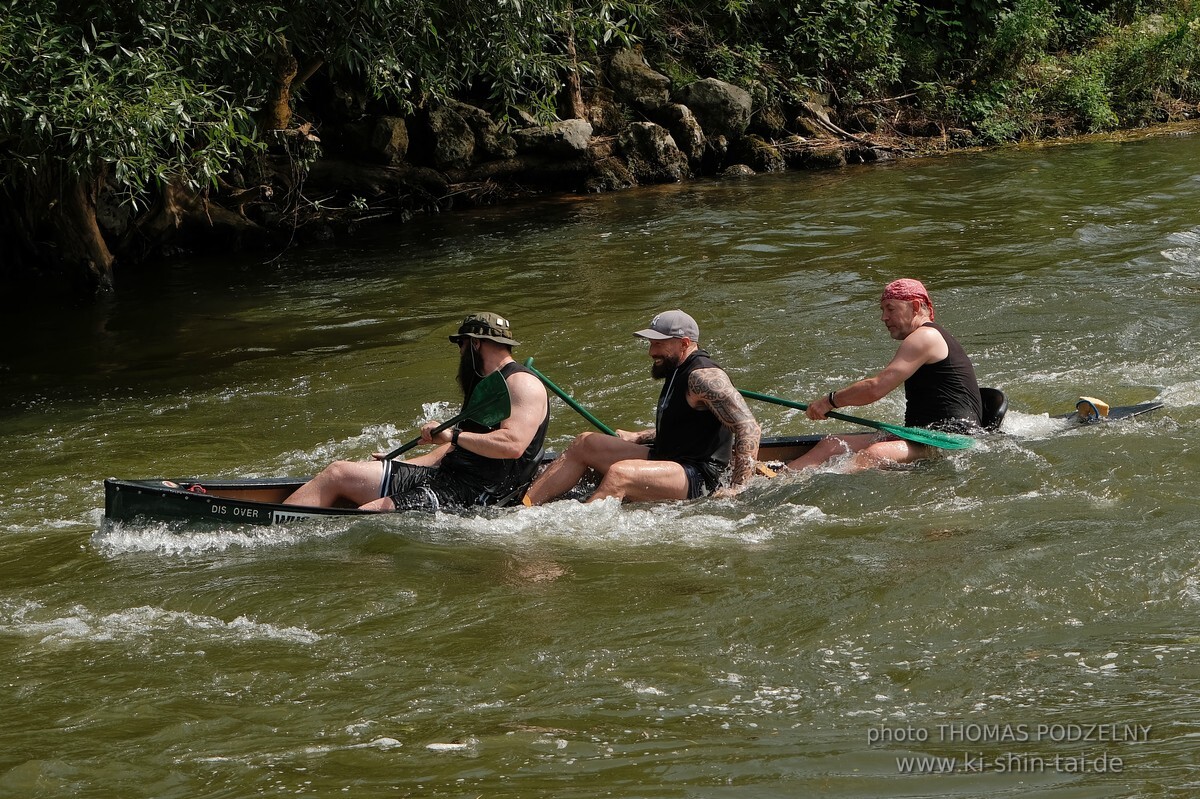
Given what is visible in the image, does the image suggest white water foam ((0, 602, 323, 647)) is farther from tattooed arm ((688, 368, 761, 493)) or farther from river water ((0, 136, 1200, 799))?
tattooed arm ((688, 368, 761, 493))

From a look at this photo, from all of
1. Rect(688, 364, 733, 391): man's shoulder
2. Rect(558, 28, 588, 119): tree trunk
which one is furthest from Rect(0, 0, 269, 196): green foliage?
Rect(558, 28, 588, 119): tree trunk

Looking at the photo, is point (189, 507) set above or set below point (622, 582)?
above

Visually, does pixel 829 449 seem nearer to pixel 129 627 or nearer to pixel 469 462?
pixel 469 462

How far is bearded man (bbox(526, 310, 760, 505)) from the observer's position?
23.2 ft

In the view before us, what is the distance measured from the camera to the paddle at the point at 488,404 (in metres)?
6.94

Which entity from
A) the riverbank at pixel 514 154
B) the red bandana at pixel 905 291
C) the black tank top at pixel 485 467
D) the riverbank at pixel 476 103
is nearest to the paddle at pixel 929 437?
the red bandana at pixel 905 291

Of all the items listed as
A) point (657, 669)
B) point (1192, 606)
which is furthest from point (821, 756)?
point (1192, 606)

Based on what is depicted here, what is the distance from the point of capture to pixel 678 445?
24.1 ft

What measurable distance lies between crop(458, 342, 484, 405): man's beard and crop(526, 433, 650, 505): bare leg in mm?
741

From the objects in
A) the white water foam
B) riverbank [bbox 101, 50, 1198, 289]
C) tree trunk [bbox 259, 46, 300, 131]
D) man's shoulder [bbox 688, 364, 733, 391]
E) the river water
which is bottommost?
the white water foam

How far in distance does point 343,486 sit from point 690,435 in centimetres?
203

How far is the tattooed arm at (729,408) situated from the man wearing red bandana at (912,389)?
78cm

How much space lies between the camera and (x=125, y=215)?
56.2ft

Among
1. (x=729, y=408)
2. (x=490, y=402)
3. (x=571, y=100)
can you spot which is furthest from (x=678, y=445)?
(x=571, y=100)
